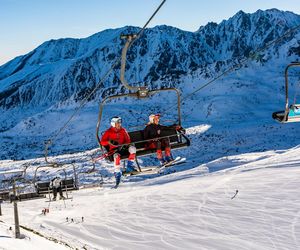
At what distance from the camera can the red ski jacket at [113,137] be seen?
13672 millimetres

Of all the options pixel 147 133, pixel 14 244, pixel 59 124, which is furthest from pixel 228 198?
pixel 59 124

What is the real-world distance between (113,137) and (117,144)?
0.87ft

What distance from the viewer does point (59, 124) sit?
11694 centimetres

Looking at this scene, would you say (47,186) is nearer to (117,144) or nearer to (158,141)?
(117,144)

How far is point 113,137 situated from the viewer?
1391 cm

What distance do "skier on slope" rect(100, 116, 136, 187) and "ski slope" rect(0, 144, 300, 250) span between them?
2.98 metres

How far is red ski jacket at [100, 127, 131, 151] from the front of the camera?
13672 millimetres

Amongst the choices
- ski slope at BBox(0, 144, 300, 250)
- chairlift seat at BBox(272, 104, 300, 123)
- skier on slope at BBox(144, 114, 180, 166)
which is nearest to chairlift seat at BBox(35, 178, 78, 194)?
ski slope at BBox(0, 144, 300, 250)

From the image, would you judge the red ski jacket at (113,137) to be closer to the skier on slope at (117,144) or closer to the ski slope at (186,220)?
the skier on slope at (117,144)

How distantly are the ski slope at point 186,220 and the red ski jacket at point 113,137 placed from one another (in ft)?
11.3

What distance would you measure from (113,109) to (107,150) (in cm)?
9912

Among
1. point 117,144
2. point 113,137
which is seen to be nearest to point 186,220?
point 117,144

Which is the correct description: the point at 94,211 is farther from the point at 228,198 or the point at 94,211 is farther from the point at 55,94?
the point at 55,94

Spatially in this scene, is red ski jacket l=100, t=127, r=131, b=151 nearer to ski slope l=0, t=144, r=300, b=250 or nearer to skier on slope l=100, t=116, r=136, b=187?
skier on slope l=100, t=116, r=136, b=187
